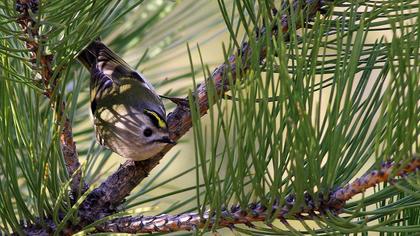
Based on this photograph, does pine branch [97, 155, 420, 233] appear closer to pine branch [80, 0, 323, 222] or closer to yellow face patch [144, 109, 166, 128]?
pine branch [80, 0, 323, 222]

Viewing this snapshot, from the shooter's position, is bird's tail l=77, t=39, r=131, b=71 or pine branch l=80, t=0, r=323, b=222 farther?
bird's tail l=77, t=39, r=131, b=71

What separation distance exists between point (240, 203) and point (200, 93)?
32 centimetres

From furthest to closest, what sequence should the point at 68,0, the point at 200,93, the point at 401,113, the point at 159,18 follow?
the point at 159,18
the point at 200,93
the point at 68,0
the point at 401,113

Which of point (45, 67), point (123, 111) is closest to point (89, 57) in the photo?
point (123, 111)

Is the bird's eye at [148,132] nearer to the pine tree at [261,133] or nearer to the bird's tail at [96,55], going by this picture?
the pine tree at [261,133]

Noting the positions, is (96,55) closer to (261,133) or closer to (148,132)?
(148,132)

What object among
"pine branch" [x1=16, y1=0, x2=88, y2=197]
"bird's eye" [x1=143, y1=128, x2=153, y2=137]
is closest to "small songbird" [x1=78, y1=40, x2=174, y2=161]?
"bird's eye" [x1=143, y1=128, x2=153, y2=137]

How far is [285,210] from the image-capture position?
2.62 ft

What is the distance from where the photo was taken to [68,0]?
847 millimetres

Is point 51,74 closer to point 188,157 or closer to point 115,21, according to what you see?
point 115,21

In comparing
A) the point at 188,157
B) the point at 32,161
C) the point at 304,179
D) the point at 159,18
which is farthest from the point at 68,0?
the point at 188,157

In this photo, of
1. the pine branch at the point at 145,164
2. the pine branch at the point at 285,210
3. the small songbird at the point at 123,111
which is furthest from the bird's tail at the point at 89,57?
the pine branch at the point at 285,210

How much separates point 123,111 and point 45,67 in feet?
1.64

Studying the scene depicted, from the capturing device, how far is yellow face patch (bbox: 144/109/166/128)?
123cm
